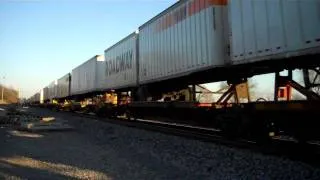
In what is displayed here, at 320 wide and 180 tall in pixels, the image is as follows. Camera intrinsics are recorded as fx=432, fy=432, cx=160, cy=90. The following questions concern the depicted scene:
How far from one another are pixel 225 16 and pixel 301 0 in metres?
3.68

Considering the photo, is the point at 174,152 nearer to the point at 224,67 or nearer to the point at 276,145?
the point at 276,145

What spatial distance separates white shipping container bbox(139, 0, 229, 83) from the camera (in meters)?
12.2

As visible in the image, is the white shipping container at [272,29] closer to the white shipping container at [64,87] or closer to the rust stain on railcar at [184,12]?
the rust stain on railcar at [184,12]

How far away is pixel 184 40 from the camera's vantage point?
14773 mm

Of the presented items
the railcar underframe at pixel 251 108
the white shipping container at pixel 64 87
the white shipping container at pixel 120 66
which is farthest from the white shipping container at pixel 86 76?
the railcar underframe at pixel 251 108

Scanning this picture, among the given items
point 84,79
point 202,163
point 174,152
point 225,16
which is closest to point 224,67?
point 225,16

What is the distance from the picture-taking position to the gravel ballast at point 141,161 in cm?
720

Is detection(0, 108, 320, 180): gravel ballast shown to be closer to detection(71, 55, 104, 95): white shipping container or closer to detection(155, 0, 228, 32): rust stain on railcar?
detection(155, 0, 228, 32): rust stain on railcar

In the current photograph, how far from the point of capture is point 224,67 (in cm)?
1213

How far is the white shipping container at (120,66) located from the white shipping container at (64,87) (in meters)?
18.1

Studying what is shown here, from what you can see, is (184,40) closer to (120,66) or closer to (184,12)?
(184,12)

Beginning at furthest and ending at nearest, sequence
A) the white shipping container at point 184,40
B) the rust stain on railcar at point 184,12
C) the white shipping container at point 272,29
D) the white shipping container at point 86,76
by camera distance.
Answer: the white shipping container at point 86,76
the rust stain on railcar at point 184,12
the white shipping container at point 184,40
the white shipping container at point 272,29

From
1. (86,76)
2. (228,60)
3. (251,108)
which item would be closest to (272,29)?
(251,108)

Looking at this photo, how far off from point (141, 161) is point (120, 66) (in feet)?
52.6
